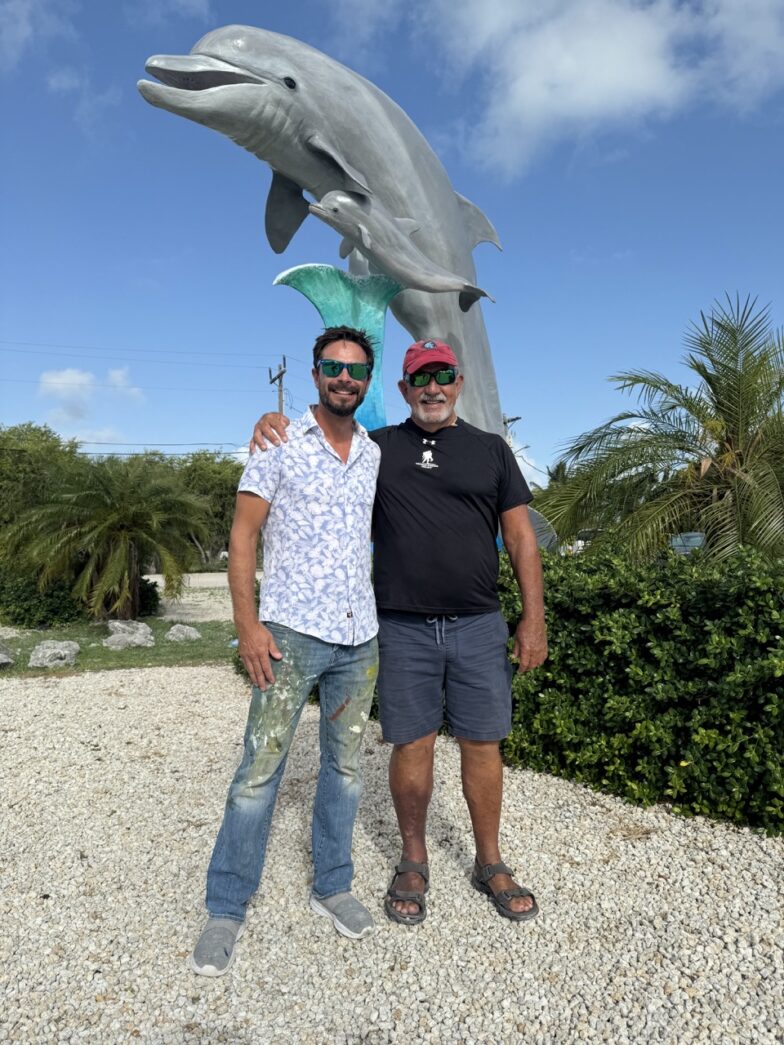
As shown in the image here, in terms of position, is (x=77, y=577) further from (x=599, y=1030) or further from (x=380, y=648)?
(x=599, y=1030)

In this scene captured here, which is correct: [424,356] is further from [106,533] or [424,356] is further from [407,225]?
[106,533]

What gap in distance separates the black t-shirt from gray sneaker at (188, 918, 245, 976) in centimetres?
119

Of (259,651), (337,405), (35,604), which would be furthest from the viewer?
(35,604)

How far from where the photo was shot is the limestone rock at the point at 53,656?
7984 millimetres

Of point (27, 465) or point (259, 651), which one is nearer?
point (259, 651)

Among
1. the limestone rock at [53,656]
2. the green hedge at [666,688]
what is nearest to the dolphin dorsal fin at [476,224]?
the green hedge at [666,688]

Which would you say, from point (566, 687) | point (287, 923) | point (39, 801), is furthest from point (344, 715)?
point (39, 801)

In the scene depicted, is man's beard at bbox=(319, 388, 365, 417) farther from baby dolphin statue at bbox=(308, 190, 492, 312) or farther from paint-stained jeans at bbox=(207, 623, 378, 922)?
baby dolphin statue at bbox=(308, 190, 492, 312)

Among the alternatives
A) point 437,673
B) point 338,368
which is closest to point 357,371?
point 338,368

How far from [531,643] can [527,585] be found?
0.22 meters

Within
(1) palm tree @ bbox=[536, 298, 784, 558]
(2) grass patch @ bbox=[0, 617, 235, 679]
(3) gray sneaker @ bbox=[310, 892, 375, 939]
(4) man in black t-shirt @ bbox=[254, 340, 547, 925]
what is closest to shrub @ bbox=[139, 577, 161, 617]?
(2) grass patch @ bbox=[0, 617, 235, 679]

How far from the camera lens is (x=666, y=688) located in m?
3.49

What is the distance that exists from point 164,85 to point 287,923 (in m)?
4.73

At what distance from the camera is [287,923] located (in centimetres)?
263
